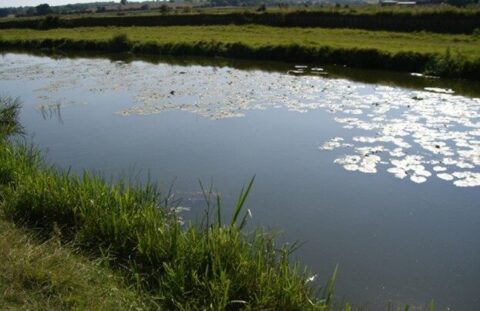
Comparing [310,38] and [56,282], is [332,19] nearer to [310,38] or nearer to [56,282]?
[310,38]

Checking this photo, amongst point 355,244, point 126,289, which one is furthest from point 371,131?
point 126,289

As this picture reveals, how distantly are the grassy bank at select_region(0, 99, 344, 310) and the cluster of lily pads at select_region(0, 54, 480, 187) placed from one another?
446 cm

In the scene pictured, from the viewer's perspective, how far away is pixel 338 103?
44.4 ft

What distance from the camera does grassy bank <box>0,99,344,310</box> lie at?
392cm

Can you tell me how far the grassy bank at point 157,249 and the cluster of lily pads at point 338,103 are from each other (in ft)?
14.6

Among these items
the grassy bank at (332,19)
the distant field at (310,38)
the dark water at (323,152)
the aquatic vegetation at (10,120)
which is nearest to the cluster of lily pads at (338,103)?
the dark water at (323,152)

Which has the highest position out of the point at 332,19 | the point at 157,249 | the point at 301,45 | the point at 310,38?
the point at 332,19

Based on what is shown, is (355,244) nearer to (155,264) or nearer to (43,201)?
(155,264)

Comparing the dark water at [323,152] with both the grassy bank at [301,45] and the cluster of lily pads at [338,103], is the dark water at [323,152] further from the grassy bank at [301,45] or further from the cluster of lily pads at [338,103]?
the grassy bank at [301,45]

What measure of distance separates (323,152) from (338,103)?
454 centimetres

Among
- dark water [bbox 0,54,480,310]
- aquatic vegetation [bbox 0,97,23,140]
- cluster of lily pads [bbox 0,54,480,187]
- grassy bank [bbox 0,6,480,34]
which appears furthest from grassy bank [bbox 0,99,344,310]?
grassy bank [bbox 0,6,480,34]

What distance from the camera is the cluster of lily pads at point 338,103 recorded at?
880cm

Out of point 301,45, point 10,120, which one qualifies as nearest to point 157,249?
point 10,120

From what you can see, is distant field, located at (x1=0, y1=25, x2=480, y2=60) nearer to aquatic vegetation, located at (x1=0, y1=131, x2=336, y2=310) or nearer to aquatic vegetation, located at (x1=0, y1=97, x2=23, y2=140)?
aquatic vegetation, located at (x1=0, y1=97, x2=23, y2=140)
